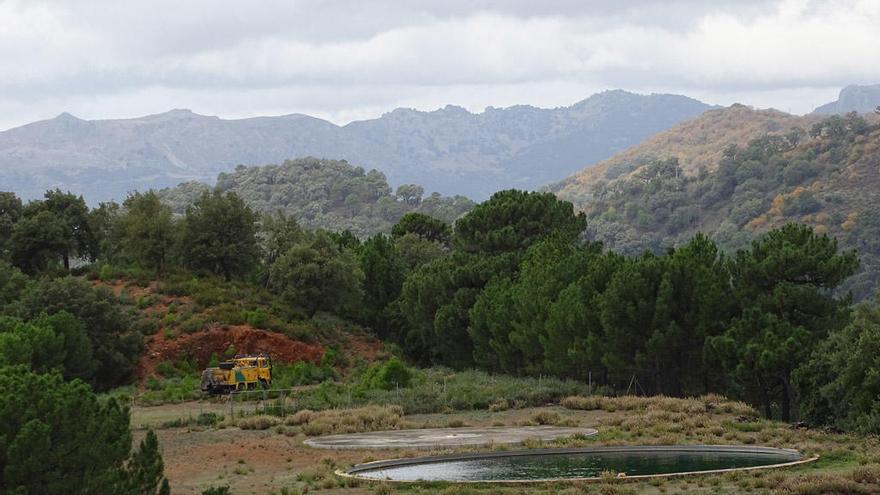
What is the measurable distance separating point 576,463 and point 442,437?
307 inches

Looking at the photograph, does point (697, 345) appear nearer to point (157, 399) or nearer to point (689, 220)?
point (157, 399)

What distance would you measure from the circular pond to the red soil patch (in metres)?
33.5

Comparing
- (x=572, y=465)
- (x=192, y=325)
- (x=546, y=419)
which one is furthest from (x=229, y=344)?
(x=572, y=465)

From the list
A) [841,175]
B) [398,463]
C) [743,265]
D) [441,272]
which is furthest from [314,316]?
[841,175]

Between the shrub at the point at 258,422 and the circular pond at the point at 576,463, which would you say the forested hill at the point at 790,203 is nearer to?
the shrub at the point at 258,422

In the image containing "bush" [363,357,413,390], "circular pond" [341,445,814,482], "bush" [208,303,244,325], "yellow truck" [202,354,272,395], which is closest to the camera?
"circular pond" [341,445,814,482]

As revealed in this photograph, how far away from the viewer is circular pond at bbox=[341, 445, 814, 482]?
104 ft

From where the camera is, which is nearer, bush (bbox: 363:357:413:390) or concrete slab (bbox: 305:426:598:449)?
concrete slab (bbox: 305:426:598:449)

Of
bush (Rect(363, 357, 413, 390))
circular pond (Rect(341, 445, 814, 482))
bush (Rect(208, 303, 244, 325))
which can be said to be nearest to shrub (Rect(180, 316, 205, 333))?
bush (Rect(208, 303, 244, 325))

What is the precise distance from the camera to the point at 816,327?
4844 cm

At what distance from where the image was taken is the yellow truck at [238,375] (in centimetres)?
5691

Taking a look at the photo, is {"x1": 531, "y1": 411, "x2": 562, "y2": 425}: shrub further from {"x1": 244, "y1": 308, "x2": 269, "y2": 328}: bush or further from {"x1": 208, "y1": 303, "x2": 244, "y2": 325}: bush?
{"x1": 208, "y1": 303, "x2": 244, "y2": 325}: bush

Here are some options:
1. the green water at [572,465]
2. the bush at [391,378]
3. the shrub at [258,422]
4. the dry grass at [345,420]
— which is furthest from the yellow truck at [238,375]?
the green water at [572,465]

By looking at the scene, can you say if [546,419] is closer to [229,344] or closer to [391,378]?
[391,378]
